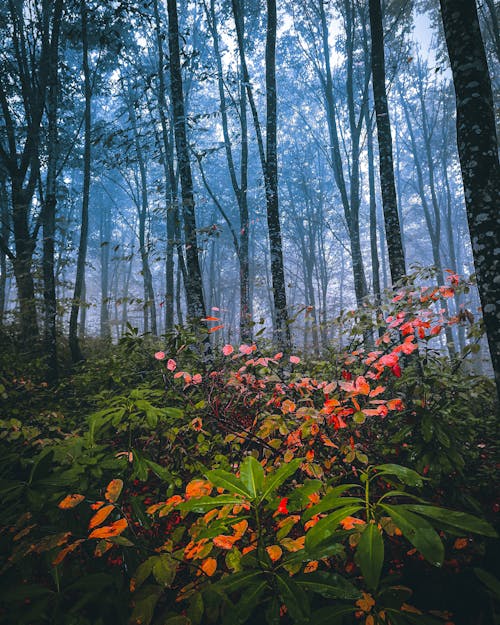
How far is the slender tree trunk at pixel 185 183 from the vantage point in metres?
6.12

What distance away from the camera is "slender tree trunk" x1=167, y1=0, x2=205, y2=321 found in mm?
6117

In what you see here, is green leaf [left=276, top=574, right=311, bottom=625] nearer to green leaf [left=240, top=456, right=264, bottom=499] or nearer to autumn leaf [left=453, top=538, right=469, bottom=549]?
green leaf [left=240, top=456, right=264, bottom=499]

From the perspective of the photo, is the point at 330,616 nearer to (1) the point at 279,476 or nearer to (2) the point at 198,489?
(1) the point at 279,476

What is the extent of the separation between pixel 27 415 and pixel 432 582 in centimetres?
541

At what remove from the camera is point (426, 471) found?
2564mm

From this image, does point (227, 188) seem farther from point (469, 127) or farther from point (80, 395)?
point (469, 127)

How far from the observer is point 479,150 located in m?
2.43

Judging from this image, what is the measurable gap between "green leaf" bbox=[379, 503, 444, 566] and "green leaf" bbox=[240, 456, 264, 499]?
0.47 m

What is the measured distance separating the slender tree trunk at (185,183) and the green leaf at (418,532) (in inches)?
211

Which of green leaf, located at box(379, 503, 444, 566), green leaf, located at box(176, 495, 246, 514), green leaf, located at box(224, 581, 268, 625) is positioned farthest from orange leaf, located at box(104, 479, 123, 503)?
green leaf, located at box(379, 503, 444, 566)

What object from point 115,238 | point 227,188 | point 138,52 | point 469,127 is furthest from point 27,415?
point 115,238

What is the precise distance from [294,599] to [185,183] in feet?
22.0

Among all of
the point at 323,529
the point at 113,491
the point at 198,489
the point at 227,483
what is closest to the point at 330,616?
the point at 323,529

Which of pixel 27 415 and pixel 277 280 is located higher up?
pixel 277 280
